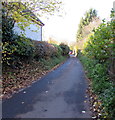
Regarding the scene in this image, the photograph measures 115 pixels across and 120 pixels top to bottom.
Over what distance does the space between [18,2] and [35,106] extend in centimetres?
464

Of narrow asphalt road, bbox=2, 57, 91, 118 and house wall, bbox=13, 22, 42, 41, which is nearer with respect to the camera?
narrow asphalt road, bbox=2, 57, 91, 118

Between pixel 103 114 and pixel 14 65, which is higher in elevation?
pixel 14 65

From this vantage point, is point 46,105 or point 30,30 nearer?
point 46,105

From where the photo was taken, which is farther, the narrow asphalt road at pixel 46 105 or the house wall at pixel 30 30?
the house wall at pixel 30 30

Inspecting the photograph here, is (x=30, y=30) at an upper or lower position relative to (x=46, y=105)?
upper

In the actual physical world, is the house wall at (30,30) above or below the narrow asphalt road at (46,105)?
above

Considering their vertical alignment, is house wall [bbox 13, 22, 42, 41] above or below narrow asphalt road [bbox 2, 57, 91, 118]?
above

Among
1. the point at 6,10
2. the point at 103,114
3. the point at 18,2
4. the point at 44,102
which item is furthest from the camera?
the point at 6,10

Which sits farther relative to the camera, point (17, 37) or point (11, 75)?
point (17, 37)

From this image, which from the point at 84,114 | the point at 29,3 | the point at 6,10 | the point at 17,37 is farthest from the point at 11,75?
the point at 84,114

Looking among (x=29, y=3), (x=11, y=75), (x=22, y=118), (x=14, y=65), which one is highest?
(x=29, y=3)

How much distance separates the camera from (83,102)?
12.4 feet

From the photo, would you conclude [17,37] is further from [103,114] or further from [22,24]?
[103,114]

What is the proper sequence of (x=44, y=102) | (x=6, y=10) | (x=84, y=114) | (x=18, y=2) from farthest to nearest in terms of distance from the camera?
1. (x=6, y=10)
2. (x=18, y=2)
3. (x=44, y=102)
4. (x=84, y=114)
